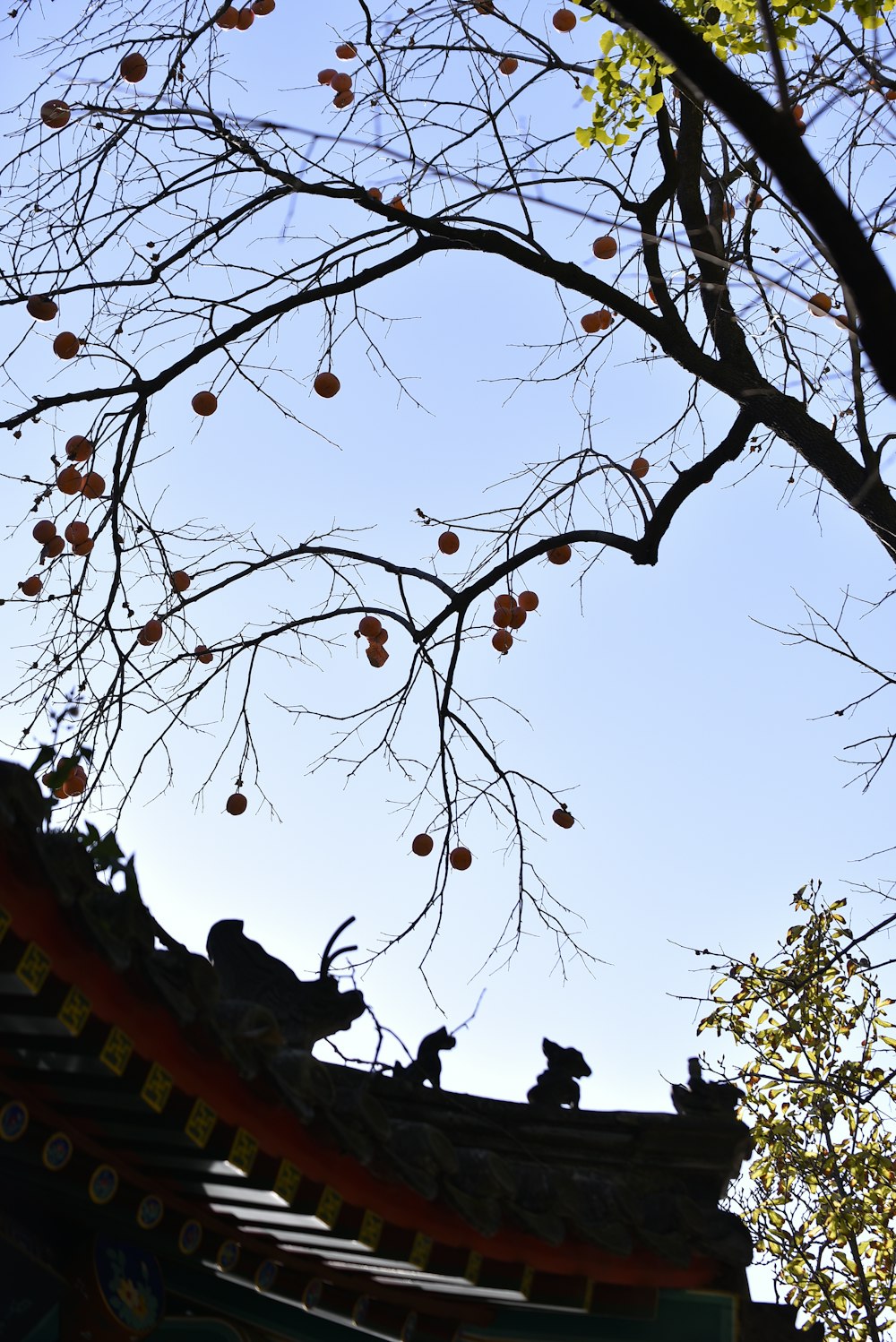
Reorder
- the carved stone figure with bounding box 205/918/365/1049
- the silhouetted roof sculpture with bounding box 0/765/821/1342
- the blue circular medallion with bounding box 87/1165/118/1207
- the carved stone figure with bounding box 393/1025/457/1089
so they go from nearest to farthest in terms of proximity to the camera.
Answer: the silhouetted roof sculpture with bounding box 0/765/821/1342 < the blue circular medallion with bounding box 87/1165/118/1207 < the carved stone figure with bounding box 205/918/365/1049 < the carved stone figure with bounding box 393/1025/457/1089

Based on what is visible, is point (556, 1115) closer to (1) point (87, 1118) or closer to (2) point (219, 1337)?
(2) point (219, 1337)

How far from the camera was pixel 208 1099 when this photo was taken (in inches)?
99.2

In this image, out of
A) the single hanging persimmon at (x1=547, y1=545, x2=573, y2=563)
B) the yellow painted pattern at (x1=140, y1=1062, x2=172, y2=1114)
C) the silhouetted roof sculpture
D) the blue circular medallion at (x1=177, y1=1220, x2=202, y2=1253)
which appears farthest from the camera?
the single hanging persimmon at (x1=547, y1=545, x2=573, y2=563)

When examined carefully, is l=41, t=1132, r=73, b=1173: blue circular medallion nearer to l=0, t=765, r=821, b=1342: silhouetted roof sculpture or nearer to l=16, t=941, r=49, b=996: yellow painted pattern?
l=0, t=765, r=821, b=1342: silhouetted roof sculpture

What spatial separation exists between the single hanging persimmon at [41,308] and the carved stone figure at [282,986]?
7.04 feet

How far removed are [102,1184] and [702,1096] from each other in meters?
1.80

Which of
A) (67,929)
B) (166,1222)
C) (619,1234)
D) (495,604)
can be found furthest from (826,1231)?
(67,929)

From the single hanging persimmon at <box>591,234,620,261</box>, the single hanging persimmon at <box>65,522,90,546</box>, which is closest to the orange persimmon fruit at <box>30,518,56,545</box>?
the single hanging persimmon at <box>65,522,90,546</box>

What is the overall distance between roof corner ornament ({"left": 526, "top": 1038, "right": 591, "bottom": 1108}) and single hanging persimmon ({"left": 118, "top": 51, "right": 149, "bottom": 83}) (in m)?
3.56

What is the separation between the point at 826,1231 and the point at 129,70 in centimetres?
833

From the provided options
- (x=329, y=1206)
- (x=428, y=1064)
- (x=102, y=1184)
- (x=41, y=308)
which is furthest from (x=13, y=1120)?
(x=41, y=308)

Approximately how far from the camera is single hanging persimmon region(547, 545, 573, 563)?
16.7 feet

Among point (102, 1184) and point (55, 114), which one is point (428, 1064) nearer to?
point (102, 1184)

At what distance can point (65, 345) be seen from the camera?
4.40 meters
